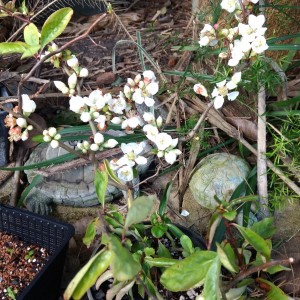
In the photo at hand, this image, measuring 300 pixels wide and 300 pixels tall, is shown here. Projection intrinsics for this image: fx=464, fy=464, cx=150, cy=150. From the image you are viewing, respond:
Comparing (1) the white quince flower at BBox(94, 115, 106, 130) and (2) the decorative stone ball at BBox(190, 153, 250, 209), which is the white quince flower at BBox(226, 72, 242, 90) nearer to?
(1) the white quince flower at BBox(94, 115, 106, 130)

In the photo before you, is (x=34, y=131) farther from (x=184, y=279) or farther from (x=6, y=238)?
(x=184, y=279)

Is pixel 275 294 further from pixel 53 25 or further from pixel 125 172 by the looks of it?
pixel 53 25

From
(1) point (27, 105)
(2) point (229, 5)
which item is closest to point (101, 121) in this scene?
(1) point (27, 105)

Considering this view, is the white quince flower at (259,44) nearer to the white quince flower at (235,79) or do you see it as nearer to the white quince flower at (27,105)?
the white quince flower at (235,79)

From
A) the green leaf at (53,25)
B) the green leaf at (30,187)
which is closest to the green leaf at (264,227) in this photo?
the green leaf at (53,25)

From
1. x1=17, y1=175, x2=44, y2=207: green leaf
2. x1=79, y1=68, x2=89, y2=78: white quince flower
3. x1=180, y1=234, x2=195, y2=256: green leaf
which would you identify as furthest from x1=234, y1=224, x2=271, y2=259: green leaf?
x1=17, y1=175, x2=44, y2=207: green leaf

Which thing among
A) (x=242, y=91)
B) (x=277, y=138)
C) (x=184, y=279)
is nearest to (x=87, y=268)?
(x=184, y=279)

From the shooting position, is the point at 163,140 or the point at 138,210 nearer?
the point at 138,210
